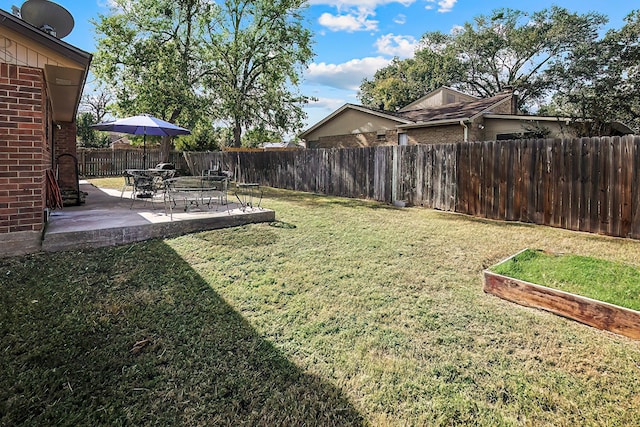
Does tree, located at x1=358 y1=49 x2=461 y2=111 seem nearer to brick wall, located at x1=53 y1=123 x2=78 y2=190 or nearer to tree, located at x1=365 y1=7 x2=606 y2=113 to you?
tree, located at x1=365 y1=7 x2=606 y2=113

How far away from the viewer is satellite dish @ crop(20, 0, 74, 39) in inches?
205

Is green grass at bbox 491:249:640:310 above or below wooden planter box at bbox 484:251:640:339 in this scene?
above

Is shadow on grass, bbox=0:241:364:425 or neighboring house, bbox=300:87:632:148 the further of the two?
neighboring house, bbox=300:87:632:148

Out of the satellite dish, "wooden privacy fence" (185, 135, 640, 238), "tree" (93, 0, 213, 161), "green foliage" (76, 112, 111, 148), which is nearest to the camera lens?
the satellite dish

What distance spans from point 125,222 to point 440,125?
14.9 metres

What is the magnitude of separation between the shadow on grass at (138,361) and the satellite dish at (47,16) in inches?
154

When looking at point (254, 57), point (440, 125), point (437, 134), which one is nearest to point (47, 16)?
point (440, 125)

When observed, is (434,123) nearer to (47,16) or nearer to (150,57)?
(47,16)

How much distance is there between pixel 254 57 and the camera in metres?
22.1

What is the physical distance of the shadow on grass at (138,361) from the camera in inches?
79.0

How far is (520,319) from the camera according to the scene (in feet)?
10.4

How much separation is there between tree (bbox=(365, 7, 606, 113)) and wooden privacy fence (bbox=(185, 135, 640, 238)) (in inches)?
1049

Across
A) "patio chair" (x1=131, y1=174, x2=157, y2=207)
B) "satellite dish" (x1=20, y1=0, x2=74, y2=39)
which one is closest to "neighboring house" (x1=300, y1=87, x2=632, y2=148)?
"patio chair" (x1=131, y1=174, x2=157, y2=207)

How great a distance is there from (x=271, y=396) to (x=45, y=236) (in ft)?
12.5
